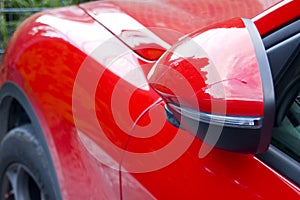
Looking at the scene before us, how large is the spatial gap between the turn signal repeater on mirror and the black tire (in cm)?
98

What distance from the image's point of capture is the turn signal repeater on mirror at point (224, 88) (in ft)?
4.10

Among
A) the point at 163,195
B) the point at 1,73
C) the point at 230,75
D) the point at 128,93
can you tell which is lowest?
the point at 1,73

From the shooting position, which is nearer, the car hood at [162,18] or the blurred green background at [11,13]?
the car hood at [162,18]

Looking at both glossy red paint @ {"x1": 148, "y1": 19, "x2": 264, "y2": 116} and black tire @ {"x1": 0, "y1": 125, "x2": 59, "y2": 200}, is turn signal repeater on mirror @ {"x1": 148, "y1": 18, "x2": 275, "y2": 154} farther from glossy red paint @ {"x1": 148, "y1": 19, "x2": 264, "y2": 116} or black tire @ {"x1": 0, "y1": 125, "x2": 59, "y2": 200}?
black tire @ {"x1": 0, "y1": 125, "x2": 59, "y2": 200}

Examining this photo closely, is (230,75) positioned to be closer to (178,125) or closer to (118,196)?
(178,125)

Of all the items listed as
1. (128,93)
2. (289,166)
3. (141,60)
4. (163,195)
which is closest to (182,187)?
(163,195)

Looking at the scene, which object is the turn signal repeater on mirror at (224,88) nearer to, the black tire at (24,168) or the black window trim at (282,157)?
the black window trim at (282,157)

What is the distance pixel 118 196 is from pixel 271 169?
1.80ft

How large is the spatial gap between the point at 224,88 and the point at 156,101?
1.42 ft

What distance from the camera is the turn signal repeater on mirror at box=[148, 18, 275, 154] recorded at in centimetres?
125

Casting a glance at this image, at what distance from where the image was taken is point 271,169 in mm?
1372

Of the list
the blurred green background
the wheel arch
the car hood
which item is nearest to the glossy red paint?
the car hood

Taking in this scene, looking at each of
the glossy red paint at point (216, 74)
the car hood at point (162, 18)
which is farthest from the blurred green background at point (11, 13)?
the glossy red paint at point (216, 74)

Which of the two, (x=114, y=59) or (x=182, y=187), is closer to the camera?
(x=182, y=187)
